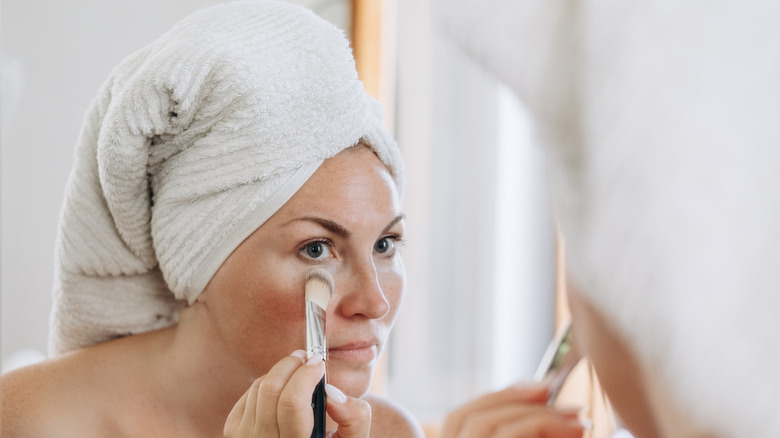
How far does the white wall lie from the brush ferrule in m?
0.17

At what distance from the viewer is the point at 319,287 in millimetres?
390

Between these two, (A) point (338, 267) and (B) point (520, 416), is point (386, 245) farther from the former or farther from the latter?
(B) point (520, 416)

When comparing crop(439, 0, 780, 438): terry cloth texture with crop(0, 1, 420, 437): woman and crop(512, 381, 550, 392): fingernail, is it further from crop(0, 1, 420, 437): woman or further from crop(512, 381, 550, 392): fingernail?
crop(0, 1, 420, 437): woman

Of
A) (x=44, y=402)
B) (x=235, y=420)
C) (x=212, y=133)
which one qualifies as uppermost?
(x=212, y=133)

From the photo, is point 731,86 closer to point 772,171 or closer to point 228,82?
point 772,171

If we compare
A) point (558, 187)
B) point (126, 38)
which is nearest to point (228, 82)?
point (126, 38)

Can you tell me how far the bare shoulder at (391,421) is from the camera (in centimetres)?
39

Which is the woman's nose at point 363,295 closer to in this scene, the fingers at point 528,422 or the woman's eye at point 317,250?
the woman's eye at point 317,250

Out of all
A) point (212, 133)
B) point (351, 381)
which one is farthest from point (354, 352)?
point (212, 133)

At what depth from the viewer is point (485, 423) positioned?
0.78ft

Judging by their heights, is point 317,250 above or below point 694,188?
below

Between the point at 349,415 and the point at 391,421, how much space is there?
3.3 inches

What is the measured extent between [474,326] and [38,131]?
12.4 inches

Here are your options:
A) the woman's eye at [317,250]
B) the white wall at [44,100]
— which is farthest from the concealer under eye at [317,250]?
the white wall at [44,100]
